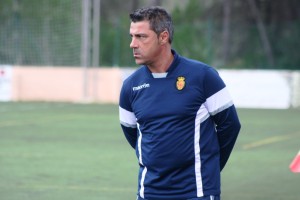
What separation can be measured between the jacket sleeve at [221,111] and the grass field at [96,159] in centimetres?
472

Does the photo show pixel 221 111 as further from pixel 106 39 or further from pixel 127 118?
pixel 106 39

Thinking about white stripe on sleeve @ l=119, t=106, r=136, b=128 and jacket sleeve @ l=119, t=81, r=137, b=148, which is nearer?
jacket sleeve @ l=119, t=81, r=137, b=148

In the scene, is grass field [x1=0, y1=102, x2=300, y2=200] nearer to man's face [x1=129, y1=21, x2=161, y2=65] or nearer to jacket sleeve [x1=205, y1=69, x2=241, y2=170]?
jacket sleeve [x1=205, y1=69, x2=241, y2=170]

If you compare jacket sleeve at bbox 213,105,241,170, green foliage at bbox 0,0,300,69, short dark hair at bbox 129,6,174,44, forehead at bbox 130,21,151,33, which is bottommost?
green foliage at bbox 0,0,300,69

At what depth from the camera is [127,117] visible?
5.84m

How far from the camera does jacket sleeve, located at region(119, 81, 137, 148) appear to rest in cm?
566

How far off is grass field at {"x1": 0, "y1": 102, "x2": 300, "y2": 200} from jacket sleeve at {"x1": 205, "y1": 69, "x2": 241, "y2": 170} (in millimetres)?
4717

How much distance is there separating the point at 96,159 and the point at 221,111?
28.1 ft

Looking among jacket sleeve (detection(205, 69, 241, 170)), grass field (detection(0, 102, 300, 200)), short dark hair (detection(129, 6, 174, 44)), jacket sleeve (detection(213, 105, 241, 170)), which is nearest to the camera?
short dark hair (detection(129, 6, 174, 44))

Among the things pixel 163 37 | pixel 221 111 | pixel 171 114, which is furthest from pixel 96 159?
pixel 163 37

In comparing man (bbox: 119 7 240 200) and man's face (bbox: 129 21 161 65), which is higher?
man's face (bbox: 129 21 161 65)

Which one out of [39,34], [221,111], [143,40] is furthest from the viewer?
[39,34]

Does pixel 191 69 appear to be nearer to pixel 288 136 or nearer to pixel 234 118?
pixel 234 118

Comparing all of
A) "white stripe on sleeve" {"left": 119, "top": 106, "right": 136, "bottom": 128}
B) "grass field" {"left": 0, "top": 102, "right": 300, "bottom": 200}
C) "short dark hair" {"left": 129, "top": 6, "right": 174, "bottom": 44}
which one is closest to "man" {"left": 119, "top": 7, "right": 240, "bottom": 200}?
"short dark hair" {"left": 129, "top": 6, "right": 174, "bottom": 44}
